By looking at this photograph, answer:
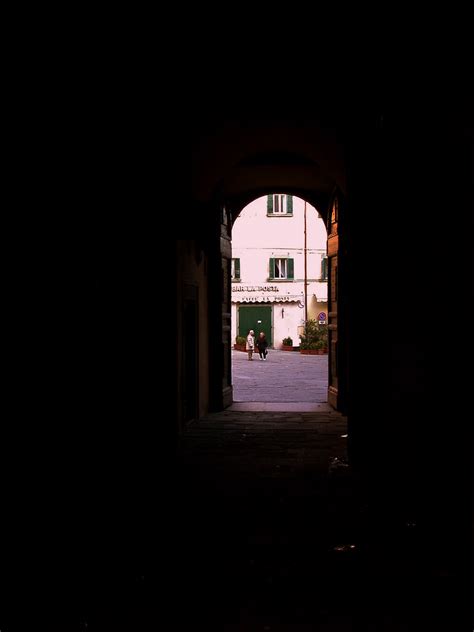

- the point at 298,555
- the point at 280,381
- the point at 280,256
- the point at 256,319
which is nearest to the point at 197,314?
the point at 298,555

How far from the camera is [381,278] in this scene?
6.05 metres

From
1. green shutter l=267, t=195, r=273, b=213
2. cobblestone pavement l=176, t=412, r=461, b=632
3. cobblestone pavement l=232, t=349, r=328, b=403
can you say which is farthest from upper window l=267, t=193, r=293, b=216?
cobblestone pavement l=176, t=412, r=461, b=632

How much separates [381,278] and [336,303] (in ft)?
14.0

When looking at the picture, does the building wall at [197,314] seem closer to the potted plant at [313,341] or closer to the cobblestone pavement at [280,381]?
the cobblestone pavement at [280,381]

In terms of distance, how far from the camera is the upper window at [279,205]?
31953mm

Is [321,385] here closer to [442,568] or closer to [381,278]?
[381,278]

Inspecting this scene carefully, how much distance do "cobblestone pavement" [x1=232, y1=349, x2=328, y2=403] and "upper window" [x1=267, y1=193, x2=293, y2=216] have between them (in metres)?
11.1

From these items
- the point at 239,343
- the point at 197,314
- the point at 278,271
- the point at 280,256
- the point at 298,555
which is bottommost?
the point at 298,555

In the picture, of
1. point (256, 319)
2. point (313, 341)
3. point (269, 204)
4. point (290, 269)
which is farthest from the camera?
point (256, 319)

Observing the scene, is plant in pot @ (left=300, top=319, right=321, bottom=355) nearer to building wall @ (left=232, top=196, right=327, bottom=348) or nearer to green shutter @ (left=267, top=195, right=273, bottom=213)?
building wall @ (left=232, top=196, right=327, bottom=348)

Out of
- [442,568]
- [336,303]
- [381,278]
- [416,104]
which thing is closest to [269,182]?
[336,303]

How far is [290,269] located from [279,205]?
3.51 meters

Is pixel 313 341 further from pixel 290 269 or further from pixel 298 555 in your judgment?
pixel 298 555

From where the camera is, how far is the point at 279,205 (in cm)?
3228
